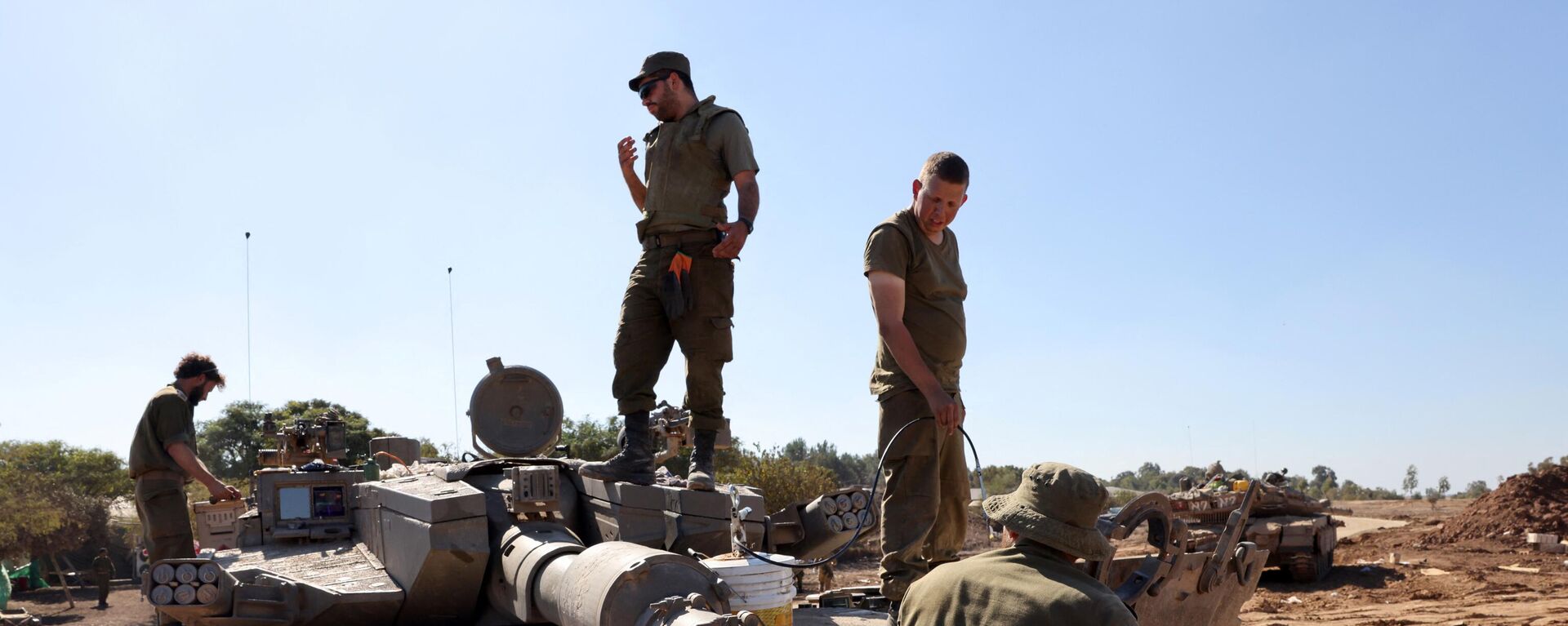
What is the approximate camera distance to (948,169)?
5531 mm

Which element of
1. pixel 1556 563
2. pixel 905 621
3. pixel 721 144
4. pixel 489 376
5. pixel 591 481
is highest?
pixel 721 144

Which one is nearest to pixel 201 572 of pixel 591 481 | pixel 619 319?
pixel 591 481

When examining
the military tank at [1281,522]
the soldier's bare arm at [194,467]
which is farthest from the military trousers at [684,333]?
the military tank at [1281,522]

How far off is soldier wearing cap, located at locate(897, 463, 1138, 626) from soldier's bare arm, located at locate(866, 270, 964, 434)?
152 centimetres

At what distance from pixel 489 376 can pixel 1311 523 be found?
1419 centimetres

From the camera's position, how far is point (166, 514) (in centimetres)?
838

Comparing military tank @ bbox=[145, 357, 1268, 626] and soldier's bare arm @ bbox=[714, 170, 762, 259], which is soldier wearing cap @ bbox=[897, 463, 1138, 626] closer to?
military tank @ bbox=[145, 357, 1268, 626]

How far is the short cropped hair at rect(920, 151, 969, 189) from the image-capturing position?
5531 millimetres

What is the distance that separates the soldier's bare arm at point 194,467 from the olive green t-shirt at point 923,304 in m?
4.50

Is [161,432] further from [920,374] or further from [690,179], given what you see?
[920,374]

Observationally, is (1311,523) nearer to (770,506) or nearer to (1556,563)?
(1556,563)

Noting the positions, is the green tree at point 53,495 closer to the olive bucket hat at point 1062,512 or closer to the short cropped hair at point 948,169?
the short cropped hair at point 948,169

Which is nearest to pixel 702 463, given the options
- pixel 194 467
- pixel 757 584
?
pixel 757 584

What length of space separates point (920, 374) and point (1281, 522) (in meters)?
15.7
